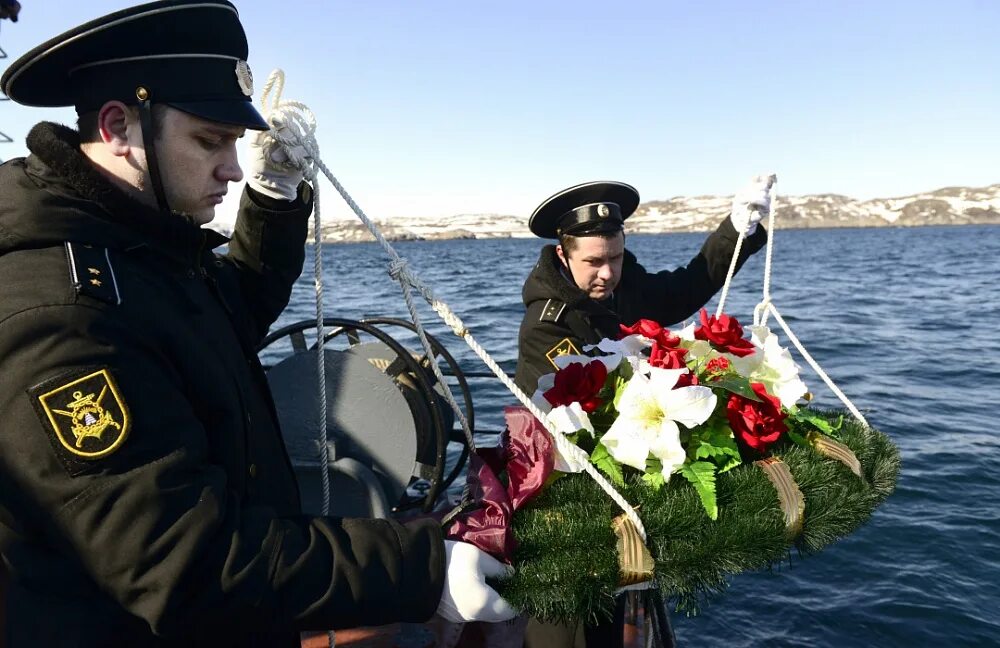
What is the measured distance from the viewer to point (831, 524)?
1.93 metres

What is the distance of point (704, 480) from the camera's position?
1.86 m

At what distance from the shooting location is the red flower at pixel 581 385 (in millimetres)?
2115

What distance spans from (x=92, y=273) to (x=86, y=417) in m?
0.30

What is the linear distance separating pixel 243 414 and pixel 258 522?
0.34 meters

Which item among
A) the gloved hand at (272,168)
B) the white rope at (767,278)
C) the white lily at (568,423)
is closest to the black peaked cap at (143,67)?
the gloved hand at (272,168)

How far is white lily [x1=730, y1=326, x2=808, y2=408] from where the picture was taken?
2.20m

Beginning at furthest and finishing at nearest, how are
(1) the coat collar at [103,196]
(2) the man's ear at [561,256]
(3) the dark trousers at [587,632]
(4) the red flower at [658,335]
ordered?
(2) the man's ear at [561,256] < (3) the dark trousers at [587,632] < (4) the red flower at [658,335] < (1) the coat collar at [103,196]

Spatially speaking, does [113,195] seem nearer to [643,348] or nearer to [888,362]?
[643,348]

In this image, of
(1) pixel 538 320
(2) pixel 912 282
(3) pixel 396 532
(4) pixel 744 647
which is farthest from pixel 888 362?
(2) pixel 912 282

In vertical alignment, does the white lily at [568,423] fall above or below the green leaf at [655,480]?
above

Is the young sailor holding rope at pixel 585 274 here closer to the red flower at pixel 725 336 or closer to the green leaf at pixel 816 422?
the red flower at pixel 725 336

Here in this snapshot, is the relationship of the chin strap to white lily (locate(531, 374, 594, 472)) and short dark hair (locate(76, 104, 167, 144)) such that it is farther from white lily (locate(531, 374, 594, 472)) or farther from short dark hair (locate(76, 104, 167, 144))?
white lily (locate(531, 374, 594, 472))

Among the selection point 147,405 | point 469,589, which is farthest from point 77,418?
point 469,589

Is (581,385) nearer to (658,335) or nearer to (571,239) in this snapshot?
(658,335)
